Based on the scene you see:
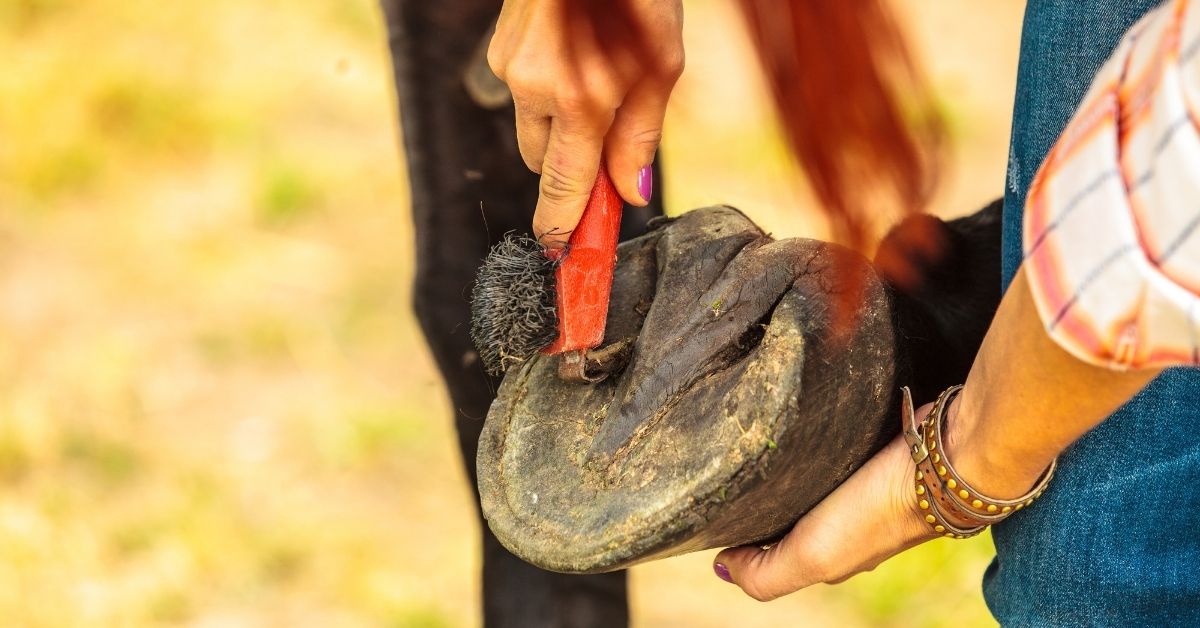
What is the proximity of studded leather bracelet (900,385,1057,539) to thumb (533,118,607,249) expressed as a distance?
9.6 inches

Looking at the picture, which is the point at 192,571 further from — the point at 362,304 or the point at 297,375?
the point at 362,304

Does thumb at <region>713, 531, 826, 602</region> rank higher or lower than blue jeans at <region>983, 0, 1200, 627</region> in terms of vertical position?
lower

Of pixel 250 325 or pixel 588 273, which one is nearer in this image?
pixel 588 273

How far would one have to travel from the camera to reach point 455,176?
109 centimetres

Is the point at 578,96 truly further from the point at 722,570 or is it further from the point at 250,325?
the point at 250,325

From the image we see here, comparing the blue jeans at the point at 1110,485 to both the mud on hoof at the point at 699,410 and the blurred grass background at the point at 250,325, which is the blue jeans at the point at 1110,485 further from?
the blurred grass background at the point at 250,325

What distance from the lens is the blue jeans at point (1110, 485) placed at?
2.36 feet

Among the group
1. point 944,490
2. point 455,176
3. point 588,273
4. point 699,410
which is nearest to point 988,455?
point 944,490

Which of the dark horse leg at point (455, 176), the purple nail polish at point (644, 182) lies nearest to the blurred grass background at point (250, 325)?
the dark horse leg at point (455, 176)

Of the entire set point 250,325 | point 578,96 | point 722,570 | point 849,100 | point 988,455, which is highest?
point 849,100

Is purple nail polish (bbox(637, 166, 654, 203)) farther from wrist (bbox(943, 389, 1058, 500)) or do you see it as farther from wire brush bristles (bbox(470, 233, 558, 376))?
wrist (bbox(943, 389, 1058, 500))

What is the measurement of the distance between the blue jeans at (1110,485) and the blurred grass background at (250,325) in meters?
0.60

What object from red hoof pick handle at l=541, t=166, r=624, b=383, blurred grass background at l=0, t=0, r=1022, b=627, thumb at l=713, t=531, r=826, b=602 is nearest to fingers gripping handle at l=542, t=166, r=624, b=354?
red hoof pick handle at l=541, t=166, r=624, b=383

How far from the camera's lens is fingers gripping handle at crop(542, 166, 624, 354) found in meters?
0.80
